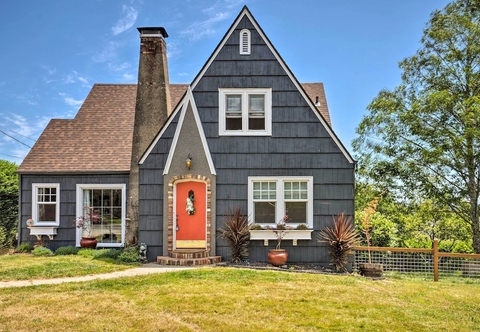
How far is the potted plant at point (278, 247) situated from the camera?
11453 mm

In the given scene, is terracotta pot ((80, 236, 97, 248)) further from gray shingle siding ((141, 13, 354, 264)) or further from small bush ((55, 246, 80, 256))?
gray shingle siding ((141, 13, 354, 264))

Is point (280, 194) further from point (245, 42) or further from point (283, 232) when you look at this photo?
point (245, 42)

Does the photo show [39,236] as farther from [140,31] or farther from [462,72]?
[462,72]

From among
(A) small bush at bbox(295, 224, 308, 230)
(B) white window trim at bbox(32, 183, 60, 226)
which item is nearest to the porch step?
(A) small bush at bbox(295, 224, 308, 230)

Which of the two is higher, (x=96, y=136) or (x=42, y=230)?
(x=96, y=136)

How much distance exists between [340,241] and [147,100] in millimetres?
7427

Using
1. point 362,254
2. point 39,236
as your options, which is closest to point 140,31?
point 39,236

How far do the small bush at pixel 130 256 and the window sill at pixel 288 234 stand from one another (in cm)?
328

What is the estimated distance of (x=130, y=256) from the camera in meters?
11.8

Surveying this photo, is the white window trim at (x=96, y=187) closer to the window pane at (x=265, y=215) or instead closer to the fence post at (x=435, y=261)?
the window pane at (x=265, y=215)

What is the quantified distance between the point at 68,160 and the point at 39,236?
275 centimetres

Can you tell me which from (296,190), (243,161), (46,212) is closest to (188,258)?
(243,161)

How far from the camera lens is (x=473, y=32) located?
1445cm

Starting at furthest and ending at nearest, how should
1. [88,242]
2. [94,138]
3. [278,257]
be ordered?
[94,138]
[88,242]
[278,257]
